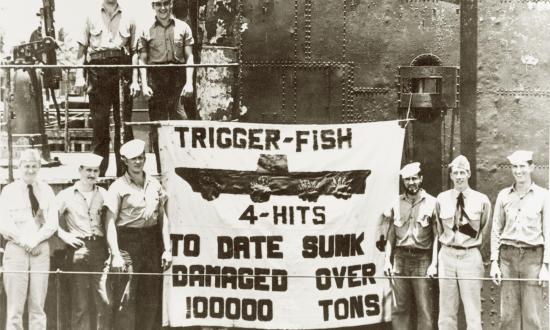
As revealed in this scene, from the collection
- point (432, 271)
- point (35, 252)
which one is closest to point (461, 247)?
point (432, 271)

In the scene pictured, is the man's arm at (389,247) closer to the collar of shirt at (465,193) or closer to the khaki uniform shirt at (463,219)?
the khaki uniform shirt at (463,219)

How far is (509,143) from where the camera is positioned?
7.46m

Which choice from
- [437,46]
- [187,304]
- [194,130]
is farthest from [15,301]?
[437,46]

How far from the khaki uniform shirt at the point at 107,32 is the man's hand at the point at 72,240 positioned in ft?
6.74

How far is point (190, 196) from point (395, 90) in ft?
8.27

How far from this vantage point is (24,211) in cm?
739

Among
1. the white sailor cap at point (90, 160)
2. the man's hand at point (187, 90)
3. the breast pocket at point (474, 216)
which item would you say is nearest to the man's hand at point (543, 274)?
the breast pocket at point (474, 216)

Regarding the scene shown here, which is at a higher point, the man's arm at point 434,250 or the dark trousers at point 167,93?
the dark trousers at point 167,93

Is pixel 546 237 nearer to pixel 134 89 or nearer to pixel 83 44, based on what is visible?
pixel 134 89

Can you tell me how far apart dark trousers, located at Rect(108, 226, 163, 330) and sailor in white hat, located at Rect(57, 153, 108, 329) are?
0.16 meters

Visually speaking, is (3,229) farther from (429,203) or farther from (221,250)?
(429,203)

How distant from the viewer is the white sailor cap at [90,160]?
7.35 meters

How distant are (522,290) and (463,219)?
94cm

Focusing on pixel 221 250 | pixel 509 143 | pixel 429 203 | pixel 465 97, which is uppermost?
pixel 465 97
